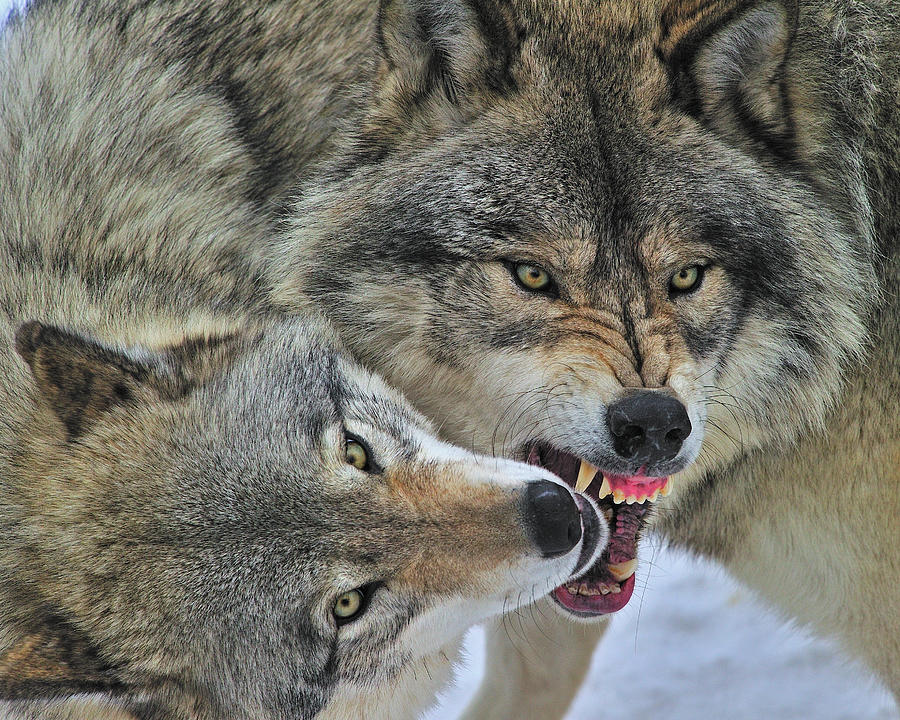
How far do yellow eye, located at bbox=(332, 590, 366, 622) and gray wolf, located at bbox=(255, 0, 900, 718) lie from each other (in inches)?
21.5

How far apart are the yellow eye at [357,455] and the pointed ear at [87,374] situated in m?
0.44

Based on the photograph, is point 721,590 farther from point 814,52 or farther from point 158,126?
point 158,126

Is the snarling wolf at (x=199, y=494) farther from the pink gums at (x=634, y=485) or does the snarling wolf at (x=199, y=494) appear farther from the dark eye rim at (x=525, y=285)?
the dark eye rim at (x=525, y=285)

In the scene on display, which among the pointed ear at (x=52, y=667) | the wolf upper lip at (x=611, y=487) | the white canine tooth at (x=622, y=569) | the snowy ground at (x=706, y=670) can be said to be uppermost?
the pointed ear at (x=52, y=667)

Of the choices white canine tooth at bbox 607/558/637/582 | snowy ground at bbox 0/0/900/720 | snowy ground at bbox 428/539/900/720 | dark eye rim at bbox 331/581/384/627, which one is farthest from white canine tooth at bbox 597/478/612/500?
snowy ground at bbox 428/539/900/720

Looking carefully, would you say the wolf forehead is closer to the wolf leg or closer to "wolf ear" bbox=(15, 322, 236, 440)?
"wolf ear" bbox=(15, 322, 236, 440)

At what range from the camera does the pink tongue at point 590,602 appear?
262 cm

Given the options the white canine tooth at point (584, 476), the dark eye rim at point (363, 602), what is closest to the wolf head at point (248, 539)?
the dark eye rim at point (363, 602)

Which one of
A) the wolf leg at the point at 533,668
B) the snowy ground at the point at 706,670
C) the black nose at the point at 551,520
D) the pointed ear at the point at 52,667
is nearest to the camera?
the pointed ear at the point at 52,667

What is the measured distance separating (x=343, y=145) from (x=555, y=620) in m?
1.70

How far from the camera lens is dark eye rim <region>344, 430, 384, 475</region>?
8.09 feet

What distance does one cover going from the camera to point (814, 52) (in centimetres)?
280

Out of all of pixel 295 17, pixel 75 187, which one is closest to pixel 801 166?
pixel 295 17

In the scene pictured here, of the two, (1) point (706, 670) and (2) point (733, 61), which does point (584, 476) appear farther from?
(1) point (706, 670)
